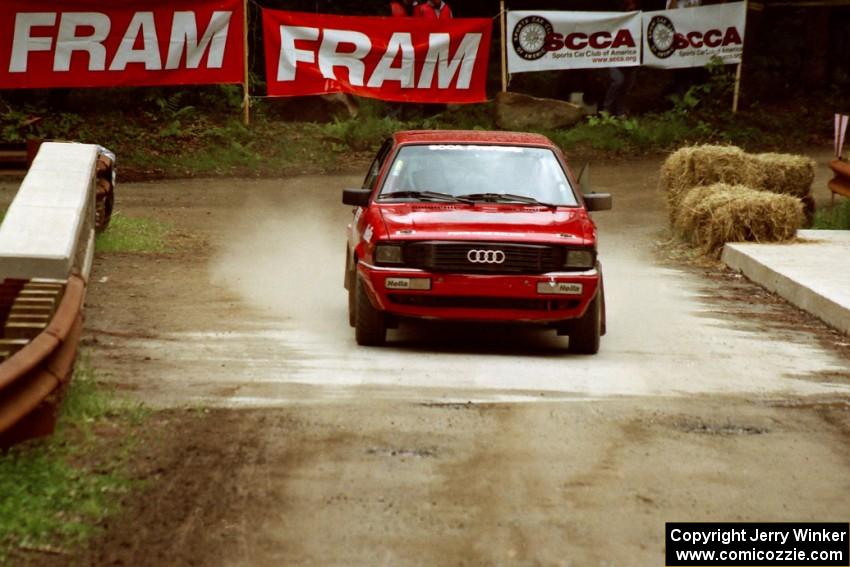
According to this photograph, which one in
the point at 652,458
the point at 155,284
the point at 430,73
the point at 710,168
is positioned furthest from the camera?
the point at 430,73

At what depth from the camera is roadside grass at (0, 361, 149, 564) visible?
18.5ft

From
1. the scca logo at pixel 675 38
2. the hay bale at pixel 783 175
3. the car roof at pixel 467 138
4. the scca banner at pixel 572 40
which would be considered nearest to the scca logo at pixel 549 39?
the scca banner at pixel 572 40

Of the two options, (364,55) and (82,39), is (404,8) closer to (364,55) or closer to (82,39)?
(364,55)

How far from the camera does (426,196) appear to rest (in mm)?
10641

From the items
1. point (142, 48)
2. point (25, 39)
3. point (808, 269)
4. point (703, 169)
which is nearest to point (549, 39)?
point (142, 48)

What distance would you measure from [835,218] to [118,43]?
35.7 feet

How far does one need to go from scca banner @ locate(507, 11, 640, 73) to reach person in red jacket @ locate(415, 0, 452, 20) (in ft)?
3.58

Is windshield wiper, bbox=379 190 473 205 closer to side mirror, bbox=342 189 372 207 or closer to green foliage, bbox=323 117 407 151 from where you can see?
side mirror, bbox=342 189 372 207

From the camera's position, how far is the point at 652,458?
23.2ft

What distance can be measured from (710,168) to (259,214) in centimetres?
555

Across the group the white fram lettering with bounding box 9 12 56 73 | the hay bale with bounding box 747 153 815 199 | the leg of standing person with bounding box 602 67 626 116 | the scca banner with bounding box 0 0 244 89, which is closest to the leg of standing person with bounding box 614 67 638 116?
the leg of standing person with bounding box 602 67 626 116

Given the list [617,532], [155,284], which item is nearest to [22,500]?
[617,532]

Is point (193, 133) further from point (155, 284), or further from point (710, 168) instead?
point (155, 284)

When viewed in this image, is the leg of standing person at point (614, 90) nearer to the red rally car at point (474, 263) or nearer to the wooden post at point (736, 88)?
the wooden post at point (736, 88)
